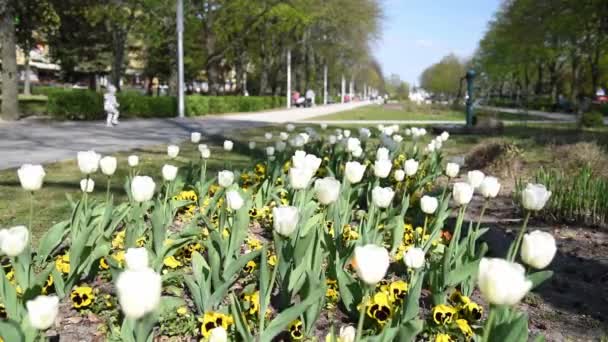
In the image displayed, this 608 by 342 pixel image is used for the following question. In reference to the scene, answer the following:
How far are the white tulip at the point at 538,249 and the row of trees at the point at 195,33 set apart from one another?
18.1 meters

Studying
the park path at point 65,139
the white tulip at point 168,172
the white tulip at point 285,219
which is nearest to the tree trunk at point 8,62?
the park path at point 65,139

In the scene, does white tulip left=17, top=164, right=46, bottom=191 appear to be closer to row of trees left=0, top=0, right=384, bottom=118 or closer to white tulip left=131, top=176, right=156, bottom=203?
white tulip left=131, top=176, right=156, bottom=203

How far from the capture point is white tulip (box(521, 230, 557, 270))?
172 cm

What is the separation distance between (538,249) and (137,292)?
125 cm

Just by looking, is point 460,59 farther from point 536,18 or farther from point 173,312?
point 173,312

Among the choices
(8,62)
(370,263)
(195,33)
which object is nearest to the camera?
(370,263)

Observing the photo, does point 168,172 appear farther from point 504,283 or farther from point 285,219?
point 504,283

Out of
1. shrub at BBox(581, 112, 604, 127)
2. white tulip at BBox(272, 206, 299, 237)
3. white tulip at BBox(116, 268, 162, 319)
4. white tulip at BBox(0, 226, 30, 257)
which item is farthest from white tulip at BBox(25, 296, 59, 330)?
shrub at BBox(581, 112, 604, 127)

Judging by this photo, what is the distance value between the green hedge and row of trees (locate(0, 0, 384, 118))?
143cm

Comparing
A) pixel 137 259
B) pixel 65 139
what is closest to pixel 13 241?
pixel 137 259

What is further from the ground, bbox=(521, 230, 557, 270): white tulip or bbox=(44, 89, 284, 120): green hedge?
bbox=(44, 89, 284, 120): green hedge

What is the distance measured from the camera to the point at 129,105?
65.9 ft

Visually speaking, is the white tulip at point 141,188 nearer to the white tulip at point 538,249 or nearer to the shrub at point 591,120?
the white tulip at point 538,249

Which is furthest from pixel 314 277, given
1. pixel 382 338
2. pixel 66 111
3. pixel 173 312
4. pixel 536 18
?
pixel 536 18
